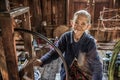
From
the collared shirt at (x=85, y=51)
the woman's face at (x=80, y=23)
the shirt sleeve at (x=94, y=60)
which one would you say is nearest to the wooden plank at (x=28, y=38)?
the collared shirt at (x=85, y=51)

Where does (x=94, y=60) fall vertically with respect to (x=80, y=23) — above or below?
below

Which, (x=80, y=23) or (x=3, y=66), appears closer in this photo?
(x=3, y=66)

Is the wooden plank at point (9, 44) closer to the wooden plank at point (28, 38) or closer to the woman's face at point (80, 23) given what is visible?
the wooden plank at point (28, 38)

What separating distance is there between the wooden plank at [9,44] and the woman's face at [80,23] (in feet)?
2.09

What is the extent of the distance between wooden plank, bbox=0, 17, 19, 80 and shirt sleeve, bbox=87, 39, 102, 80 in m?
0.71

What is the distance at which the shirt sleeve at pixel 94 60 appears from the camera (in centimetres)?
171

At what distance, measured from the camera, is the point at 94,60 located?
1736 millimetres

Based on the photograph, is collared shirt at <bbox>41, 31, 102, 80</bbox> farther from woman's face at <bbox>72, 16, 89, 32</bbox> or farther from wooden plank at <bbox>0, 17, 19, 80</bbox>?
wooden plank at <bbox>0, 17, 19, 80</bbox>

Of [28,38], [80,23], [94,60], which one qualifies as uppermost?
[80,23]

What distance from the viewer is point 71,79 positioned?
189 centimetres

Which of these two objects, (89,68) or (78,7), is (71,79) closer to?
(89,68)

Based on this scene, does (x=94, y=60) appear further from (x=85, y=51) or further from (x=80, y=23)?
(x=80, y=23)

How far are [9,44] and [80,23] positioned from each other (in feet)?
2.27

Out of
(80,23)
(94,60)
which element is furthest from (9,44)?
(94,60)
